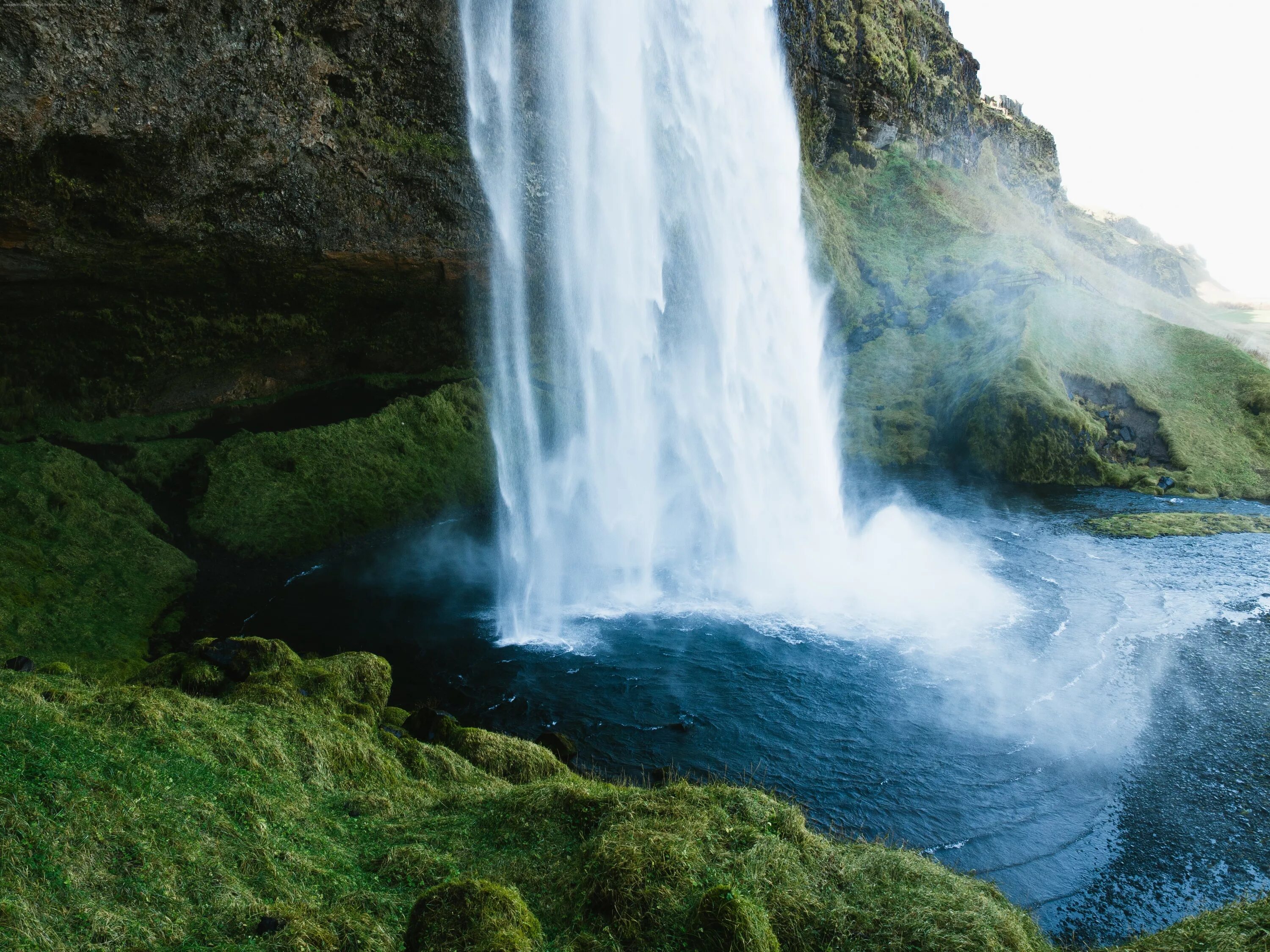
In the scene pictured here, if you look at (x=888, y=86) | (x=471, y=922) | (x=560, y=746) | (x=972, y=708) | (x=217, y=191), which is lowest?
(x=560, y=746)

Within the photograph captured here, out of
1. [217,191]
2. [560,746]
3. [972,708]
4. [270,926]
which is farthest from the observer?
[217,191]

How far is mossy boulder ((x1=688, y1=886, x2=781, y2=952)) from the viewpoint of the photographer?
831 cm

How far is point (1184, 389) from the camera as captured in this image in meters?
44.7

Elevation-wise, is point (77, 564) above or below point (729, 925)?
below

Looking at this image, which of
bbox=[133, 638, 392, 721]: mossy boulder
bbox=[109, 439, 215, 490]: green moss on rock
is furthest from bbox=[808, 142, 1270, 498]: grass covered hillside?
bbox=[133, 638, 392, 721]: mossy boulder

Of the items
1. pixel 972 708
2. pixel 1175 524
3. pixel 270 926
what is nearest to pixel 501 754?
pixel 270 926

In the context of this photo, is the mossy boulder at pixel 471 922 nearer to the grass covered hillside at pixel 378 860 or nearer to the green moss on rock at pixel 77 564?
the grass covered hillside at pixel 378 860

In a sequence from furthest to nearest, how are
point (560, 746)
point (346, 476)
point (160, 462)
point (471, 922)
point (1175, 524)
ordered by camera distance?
point (1175, 524), point (346, 476), point (160, 462), point (560, 746), point (471, 922)

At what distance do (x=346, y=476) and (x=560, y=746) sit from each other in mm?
18033

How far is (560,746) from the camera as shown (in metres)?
17.1

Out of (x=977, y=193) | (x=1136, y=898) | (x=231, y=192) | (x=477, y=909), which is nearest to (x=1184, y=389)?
(x=977, y=193)

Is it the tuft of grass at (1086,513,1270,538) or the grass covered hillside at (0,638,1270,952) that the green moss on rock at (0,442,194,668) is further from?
the tuft of grass at (1086,513,1270,538)

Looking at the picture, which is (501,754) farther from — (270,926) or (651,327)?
(651,327)

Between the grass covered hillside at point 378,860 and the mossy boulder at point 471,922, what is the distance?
2 cm
